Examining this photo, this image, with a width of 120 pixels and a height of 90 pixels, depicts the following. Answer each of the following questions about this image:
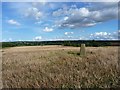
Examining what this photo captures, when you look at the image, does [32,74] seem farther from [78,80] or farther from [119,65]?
[119,65]

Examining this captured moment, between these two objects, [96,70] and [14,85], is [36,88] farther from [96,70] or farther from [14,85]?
[96,70]

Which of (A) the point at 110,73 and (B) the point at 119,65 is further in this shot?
(B) the point at 119,65

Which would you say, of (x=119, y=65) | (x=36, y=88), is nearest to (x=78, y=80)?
(x=36, y=88)

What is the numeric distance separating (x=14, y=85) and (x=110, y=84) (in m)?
2.63

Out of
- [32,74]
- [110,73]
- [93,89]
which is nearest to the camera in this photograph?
[93,89]

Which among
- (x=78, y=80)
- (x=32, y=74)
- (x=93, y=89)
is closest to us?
(x=93, y=89)

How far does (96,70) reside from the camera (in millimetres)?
8164

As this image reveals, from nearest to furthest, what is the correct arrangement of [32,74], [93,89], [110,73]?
[93,89] → [110,73] → [32,74]

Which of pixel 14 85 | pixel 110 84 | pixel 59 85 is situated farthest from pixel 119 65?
pixel 14 85

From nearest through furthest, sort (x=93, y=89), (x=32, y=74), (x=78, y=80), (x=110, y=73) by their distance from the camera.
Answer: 1. (x=93, y=89)
2. (x=78, y=80)
3. (x=110, y=73)
4. (x=32, y=74)

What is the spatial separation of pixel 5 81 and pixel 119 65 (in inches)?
147

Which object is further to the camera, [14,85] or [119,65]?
[119,65]

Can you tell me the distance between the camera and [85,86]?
6.27 metres

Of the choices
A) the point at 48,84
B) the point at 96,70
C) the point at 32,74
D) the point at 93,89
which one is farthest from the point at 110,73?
A: the point at 32,74
